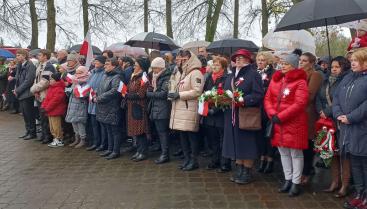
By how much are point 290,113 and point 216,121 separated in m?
1.52

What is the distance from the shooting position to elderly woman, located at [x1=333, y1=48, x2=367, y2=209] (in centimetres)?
488

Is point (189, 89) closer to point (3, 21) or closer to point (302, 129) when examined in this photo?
point (302, 129)

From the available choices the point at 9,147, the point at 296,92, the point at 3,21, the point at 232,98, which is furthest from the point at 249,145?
the point at 3,21

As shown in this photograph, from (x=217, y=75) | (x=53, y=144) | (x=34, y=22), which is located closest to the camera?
(x=217, y=75)

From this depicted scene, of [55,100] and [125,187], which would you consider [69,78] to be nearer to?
[55,100]

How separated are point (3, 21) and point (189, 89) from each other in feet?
59.7

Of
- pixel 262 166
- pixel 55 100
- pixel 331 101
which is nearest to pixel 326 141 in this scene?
pixel 331 101

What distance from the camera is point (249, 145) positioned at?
20.0 ft

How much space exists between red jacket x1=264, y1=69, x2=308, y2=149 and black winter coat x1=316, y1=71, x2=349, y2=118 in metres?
0.27

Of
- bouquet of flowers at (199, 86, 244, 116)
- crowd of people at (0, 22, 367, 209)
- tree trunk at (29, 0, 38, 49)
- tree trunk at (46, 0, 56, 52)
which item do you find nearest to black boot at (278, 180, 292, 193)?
crowd of people at (0, 22, 367, 209)

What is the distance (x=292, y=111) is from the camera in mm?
5348

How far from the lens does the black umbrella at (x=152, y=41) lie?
1142 cm

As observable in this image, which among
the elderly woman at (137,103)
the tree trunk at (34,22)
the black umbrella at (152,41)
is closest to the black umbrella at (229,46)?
the black umbrella at (152,41)

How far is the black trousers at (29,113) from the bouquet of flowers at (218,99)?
4.99m
